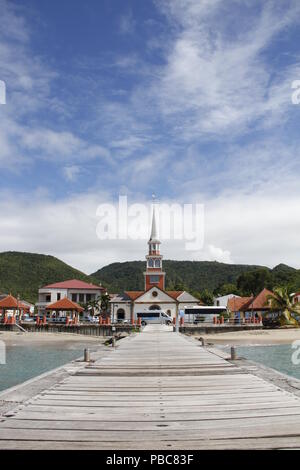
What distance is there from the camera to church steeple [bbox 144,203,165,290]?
80.5 meters

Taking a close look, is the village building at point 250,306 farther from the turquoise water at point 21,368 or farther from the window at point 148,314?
the turquoise water at point 21,368

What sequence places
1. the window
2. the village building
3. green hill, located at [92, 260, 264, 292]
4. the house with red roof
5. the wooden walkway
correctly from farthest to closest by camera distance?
green hill, located at [92, 260, 264, 292]
the house with red roof
the village building
the window
the wooden walkway

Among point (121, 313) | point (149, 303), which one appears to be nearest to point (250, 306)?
point (149, 303)

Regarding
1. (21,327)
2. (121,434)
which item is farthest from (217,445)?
(21,327)

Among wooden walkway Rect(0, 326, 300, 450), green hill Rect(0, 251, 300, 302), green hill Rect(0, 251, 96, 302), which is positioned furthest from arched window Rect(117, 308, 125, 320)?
wooden walkway Rect(0, 326, 300, 450)

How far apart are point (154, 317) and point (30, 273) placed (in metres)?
86.2

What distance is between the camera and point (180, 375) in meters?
10.5

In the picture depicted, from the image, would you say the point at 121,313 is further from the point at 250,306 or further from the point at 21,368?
the point at 21,368

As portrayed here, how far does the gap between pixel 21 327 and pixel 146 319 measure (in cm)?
1757

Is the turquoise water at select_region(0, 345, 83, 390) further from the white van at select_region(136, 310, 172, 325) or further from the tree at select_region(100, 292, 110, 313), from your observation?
the tree at select_region(100, 292, 110, 313)

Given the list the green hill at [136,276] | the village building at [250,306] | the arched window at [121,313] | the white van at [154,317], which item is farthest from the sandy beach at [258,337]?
the green hill at [136,276]

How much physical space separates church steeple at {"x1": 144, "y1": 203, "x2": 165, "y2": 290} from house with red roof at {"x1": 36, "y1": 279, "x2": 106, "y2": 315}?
17.0 metres
